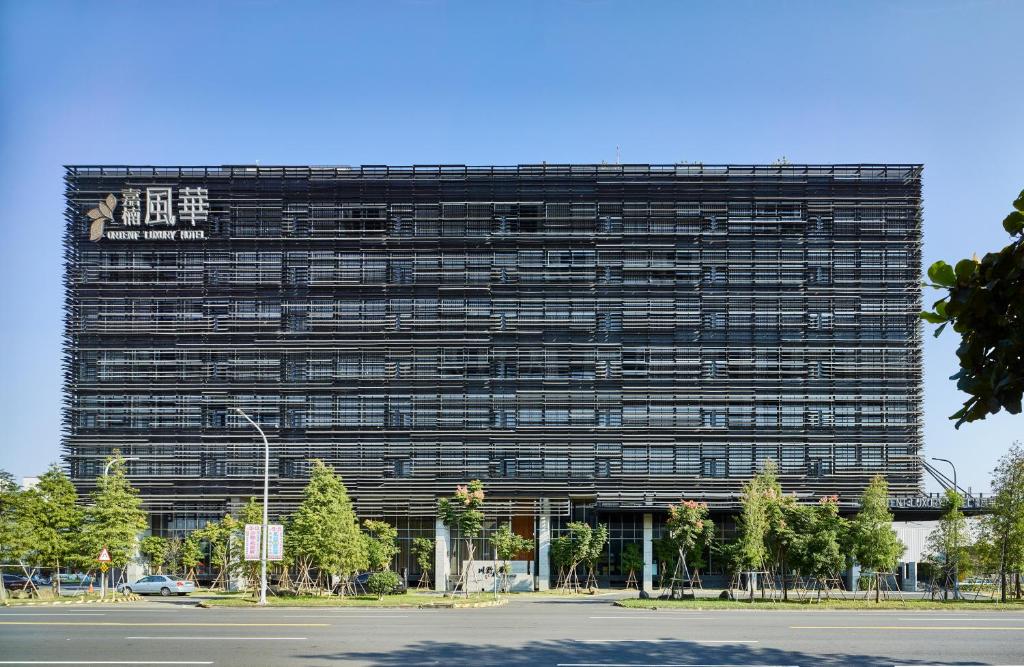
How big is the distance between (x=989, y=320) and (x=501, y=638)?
59.8 ft

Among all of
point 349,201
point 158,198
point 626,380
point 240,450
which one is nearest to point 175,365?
point 240,450

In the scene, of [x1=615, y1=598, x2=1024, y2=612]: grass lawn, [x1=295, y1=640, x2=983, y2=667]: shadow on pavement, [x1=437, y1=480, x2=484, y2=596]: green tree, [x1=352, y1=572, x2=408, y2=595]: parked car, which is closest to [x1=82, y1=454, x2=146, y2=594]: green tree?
[x1=352, y1=572, x2=408, y2=595]: parked car

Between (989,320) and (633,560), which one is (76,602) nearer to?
(633,560)

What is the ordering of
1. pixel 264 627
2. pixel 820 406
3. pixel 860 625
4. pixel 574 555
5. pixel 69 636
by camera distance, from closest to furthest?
pixel 69 636 < pixel 264 627 < pixel 860 625 < pixel 574 555 < pixel 820 406

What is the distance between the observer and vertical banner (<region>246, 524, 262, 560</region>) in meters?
40.0

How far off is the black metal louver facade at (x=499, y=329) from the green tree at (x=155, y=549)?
12.4 feet

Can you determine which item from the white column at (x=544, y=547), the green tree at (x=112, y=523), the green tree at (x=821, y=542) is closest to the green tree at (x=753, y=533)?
the green tree at (x=821, y=542)

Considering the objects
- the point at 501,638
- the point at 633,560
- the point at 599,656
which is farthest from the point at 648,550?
the point at 599,656

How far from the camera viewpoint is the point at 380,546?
51031 millimetres

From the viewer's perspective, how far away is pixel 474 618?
96.9 feet

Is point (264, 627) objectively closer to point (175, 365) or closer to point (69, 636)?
point (69, 636)

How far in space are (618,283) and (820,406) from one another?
1611cm

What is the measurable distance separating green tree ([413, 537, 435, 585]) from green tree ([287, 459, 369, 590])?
1154 cm

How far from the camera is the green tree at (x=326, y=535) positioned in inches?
1718
